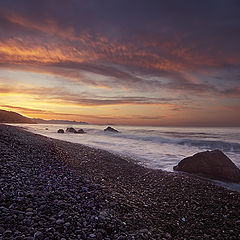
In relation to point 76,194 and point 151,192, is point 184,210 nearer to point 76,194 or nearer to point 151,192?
point 151,192

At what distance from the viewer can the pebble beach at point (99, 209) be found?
3.95 m

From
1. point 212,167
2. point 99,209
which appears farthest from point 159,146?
point 99,209

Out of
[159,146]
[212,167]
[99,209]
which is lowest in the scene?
[159,146]

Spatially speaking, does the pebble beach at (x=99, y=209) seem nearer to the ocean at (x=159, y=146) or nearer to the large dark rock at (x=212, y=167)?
the large dark rock at (x=212, y=167)

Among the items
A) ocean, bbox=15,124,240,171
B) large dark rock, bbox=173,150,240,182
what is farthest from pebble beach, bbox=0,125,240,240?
ocean, bbox=15,124,240,171

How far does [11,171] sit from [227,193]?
857 centimetres

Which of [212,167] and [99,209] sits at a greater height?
[99,209]

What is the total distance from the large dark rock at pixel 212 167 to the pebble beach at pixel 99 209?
3.69m

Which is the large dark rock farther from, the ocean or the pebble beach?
the pebble beach

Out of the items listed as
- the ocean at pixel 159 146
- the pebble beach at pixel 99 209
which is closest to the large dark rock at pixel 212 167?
the ocean at pixel 159 146

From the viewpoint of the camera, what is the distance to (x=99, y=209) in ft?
16.4

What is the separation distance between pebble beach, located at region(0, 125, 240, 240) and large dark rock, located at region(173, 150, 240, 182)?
3691 millimetres

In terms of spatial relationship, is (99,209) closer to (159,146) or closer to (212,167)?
(212,167)

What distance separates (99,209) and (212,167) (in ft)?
31.1
